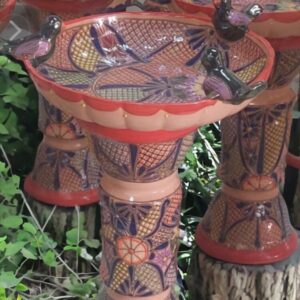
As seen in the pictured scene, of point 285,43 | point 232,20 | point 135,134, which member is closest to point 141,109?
point 135,134

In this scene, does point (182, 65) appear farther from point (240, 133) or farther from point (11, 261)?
point (11, 261)

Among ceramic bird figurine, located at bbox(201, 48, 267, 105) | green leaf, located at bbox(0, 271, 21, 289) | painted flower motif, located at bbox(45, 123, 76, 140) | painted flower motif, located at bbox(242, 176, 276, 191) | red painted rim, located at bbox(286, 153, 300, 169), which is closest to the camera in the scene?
ceramic bird figurine, located at bbox(201, 48, 267, 105)

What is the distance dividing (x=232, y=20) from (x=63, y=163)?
1.74 ft

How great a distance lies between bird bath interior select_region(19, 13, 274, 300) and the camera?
96 cm

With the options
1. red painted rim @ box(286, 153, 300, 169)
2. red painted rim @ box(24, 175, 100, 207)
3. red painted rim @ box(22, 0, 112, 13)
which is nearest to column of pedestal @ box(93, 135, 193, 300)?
red painted rim @ box(24, 175, 100, 207)

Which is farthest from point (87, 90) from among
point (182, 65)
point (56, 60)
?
point (182, 65)

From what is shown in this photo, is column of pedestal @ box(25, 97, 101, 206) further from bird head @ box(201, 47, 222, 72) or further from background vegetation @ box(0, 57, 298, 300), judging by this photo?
bird head @ box(201, 47, 222, 72)

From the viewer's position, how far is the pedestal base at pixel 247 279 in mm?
1427

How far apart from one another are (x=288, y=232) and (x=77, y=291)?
0.42m

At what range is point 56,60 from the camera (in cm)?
113

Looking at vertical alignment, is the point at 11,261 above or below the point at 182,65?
below

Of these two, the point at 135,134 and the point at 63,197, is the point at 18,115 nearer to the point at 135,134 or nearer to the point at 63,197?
the point at 63,197

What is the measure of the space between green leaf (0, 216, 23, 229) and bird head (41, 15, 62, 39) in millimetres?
434

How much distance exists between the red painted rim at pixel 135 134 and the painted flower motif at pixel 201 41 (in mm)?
206
